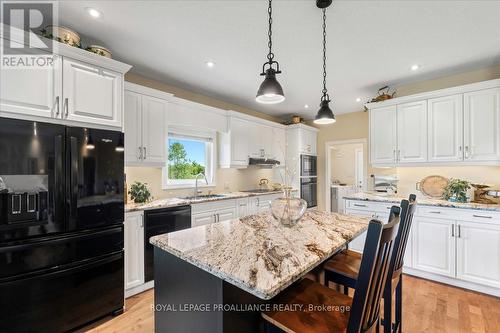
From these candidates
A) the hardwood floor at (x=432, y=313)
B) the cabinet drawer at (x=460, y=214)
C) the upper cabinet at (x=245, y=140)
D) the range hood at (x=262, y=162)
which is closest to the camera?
the hardwood floor at (x=432, y=313)

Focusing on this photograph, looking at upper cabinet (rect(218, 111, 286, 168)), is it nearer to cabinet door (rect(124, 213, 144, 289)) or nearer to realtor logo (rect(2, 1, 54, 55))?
cabinet door (rect(124, 213, 144, 289))

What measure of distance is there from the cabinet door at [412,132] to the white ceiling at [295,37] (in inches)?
17.5

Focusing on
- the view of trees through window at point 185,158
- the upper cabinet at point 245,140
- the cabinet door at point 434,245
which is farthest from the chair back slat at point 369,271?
the upper cabinet at point 245,140

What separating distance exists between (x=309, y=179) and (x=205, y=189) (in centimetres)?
248

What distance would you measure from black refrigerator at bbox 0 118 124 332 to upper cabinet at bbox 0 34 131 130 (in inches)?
3.8

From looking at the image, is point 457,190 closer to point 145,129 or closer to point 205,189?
point 205,189

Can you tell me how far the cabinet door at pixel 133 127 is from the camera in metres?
2.60

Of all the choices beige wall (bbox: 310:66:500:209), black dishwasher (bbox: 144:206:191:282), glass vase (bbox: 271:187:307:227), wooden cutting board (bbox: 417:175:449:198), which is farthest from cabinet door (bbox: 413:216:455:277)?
black dishwasher (bbox: 144:206:191:282)

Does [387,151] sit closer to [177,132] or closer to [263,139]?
[263,139]

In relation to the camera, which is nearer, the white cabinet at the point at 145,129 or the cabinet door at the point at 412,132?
the white cabinet at the point at 145,129

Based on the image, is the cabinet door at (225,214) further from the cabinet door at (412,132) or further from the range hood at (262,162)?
the cabinet door at (412,132)

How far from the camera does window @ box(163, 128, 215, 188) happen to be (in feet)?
11.4

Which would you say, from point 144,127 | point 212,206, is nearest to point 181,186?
point 212,206

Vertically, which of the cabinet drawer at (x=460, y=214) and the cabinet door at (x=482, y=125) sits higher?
the cabinet door at (x=482, y=125)
